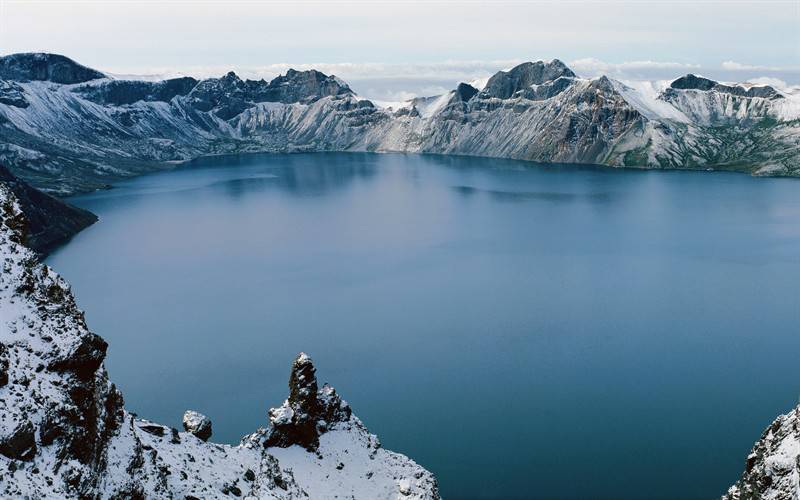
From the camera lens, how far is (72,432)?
100ft

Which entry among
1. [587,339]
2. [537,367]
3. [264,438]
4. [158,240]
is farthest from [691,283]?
[158,240]

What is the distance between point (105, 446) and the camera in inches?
1335

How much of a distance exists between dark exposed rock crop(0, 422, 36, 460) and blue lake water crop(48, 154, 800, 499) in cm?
4488

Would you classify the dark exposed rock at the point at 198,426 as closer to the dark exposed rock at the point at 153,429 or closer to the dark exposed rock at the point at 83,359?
the dark exposed rock at the point at 153,429

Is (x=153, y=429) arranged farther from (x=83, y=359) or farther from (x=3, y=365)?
(x=3, y=365)

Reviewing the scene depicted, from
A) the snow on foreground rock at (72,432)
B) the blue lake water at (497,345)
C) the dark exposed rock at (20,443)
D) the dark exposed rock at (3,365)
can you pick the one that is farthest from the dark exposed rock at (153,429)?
the blue lake water at (497,345)

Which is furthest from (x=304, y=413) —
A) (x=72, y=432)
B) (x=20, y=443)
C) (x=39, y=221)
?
(x=39, y=221)

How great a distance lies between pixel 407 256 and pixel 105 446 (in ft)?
448

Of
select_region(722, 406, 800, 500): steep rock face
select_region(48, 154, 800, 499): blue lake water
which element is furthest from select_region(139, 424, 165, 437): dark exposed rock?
select_region(722, 406, 800, 500): steep rock face

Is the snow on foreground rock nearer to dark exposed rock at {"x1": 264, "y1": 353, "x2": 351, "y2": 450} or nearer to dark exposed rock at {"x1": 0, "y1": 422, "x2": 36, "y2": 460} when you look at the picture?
dark exposed rock at {"x1": 0, "y1": 422, "x2": 36, "y2": 460}

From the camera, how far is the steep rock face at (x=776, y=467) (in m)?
38.3

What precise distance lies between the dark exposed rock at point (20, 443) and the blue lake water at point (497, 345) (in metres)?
44.9

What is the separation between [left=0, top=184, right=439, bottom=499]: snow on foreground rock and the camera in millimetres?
28344

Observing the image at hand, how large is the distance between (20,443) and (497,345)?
83179 millimetres
